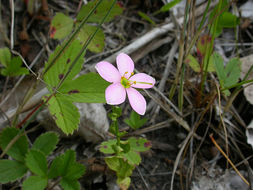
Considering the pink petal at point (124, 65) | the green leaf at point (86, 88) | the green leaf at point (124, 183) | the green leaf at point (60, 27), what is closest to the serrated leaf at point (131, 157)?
the green leaf at point (124, 183)

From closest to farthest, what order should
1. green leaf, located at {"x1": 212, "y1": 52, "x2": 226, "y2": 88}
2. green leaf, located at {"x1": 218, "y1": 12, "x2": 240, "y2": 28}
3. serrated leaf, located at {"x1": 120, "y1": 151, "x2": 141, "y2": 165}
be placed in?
serrated leaf, located at {"x1": 120, "y1": 151, "x2": 141, "y2": 165} < green leaf, located at {"x1": 212, "y1": 52, "x2": 226, "y2": 88} < green leaf, located at {"x1": 218, "y1": 12, "x2": 240, "y2": 28}

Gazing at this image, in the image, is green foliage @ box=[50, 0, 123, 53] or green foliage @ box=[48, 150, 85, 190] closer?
green foliage @ box=[48, 150, 85, 190]

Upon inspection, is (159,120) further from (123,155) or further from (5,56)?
(5,56)

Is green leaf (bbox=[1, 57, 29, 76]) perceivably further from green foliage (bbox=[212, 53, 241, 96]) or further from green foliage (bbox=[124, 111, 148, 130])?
green foliage (bbox=[212, 53, 241, 96])

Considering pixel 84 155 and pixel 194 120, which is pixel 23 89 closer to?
pixel 84 155

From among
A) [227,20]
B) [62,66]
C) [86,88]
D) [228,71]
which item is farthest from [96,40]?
[227,20]

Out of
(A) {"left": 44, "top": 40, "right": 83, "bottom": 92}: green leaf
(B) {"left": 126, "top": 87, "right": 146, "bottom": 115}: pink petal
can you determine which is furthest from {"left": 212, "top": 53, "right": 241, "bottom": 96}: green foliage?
(A) {"left": 44, "top": 40, "right": 83, "bottom": 92}: green leaf

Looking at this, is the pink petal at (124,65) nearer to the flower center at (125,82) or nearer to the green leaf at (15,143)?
the flower center at (125,82)
